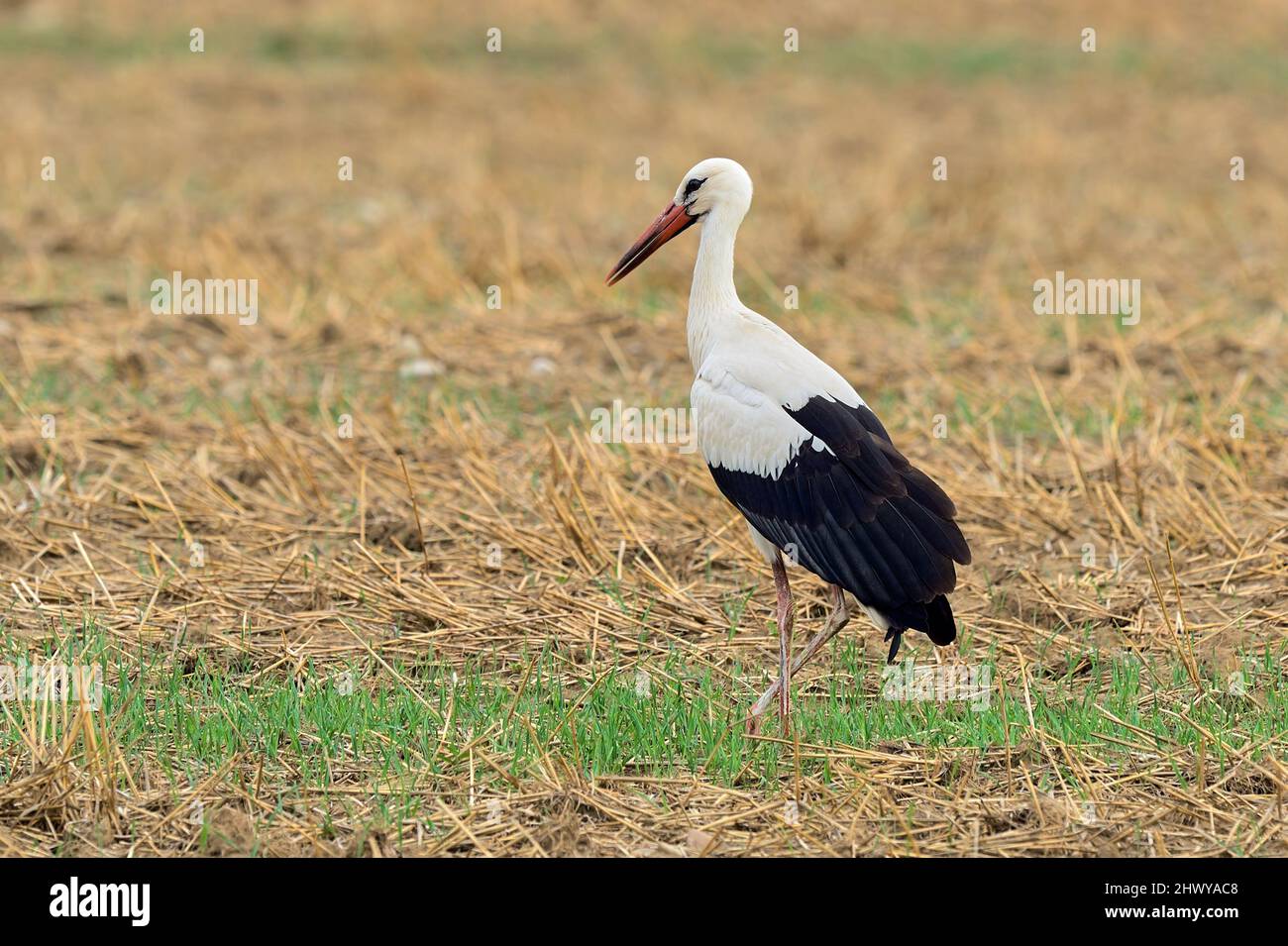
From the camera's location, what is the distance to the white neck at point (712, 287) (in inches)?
228

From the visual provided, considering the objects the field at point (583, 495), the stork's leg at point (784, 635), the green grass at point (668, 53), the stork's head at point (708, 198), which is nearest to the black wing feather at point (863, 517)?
→ the stork's leg at point (784, 635)

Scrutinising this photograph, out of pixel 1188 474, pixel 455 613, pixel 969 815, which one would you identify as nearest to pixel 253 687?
pixel 455 613

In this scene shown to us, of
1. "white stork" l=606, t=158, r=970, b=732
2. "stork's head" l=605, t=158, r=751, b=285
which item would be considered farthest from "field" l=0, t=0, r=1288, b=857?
"stork's head" l=605, t=158, r=751, b=285

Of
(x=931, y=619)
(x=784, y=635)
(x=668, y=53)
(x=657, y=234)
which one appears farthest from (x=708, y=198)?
(x=668, y=53)

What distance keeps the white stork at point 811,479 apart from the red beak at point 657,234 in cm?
25

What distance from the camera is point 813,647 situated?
5289 mm

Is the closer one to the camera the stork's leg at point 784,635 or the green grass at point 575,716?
the green grass at point 575,716

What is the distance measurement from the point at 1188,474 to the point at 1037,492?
75 cm

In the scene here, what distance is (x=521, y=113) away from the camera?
17.9m

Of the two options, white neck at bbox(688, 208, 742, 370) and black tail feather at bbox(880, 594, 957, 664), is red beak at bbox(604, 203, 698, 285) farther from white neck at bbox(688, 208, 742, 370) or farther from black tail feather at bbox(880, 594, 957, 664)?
black tail feather at bbox(880, 594, 957, 664)

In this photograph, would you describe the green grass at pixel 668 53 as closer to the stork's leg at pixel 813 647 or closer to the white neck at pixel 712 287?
the white neck at pixel 712 287

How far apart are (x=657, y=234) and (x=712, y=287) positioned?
0.43 m

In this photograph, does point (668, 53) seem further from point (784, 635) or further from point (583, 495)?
point (784, 635)

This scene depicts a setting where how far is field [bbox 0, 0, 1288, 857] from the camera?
470 cm
